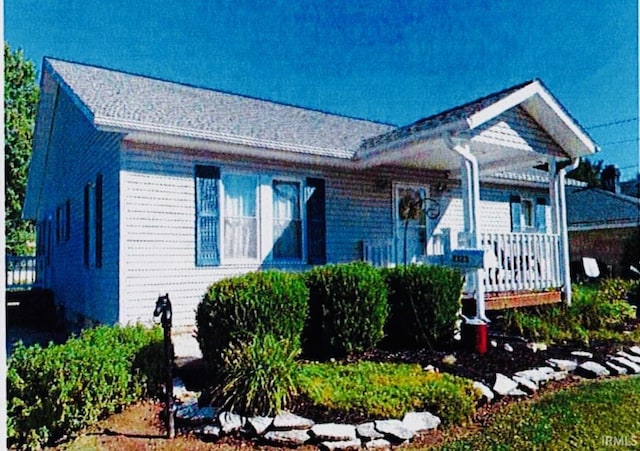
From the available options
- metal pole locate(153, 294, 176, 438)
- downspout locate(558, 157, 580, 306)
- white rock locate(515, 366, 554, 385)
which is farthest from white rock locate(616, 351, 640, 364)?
metal pole locate(153, 294, 176, 438)

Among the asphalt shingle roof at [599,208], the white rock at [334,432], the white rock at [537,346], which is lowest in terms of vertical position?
the white rock at [334,432]

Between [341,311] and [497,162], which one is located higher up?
→ [497,162]

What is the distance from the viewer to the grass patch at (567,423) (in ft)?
11.4

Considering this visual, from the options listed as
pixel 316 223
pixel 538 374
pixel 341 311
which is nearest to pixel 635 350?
pixel 538 374

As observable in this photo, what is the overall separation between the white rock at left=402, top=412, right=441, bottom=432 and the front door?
6082mm

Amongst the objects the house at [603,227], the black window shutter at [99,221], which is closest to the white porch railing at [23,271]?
the black window shutter at [99,221]

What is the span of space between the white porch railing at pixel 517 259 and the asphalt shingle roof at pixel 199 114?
8.36 ft

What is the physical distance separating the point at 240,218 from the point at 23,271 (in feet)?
32.3

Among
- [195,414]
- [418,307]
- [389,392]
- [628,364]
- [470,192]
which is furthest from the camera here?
[470,192]

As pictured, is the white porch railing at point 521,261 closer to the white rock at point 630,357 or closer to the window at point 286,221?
the white rock at point 630,357

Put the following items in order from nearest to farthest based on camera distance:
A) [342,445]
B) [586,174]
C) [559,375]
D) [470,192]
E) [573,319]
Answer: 1. [342,445]
2. [559,375]
3. [573,319]
4. [470,192]
5. [586,174]

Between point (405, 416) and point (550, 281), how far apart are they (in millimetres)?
5974

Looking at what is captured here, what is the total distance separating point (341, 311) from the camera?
17.5 ft

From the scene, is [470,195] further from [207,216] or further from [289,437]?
[289,437]
